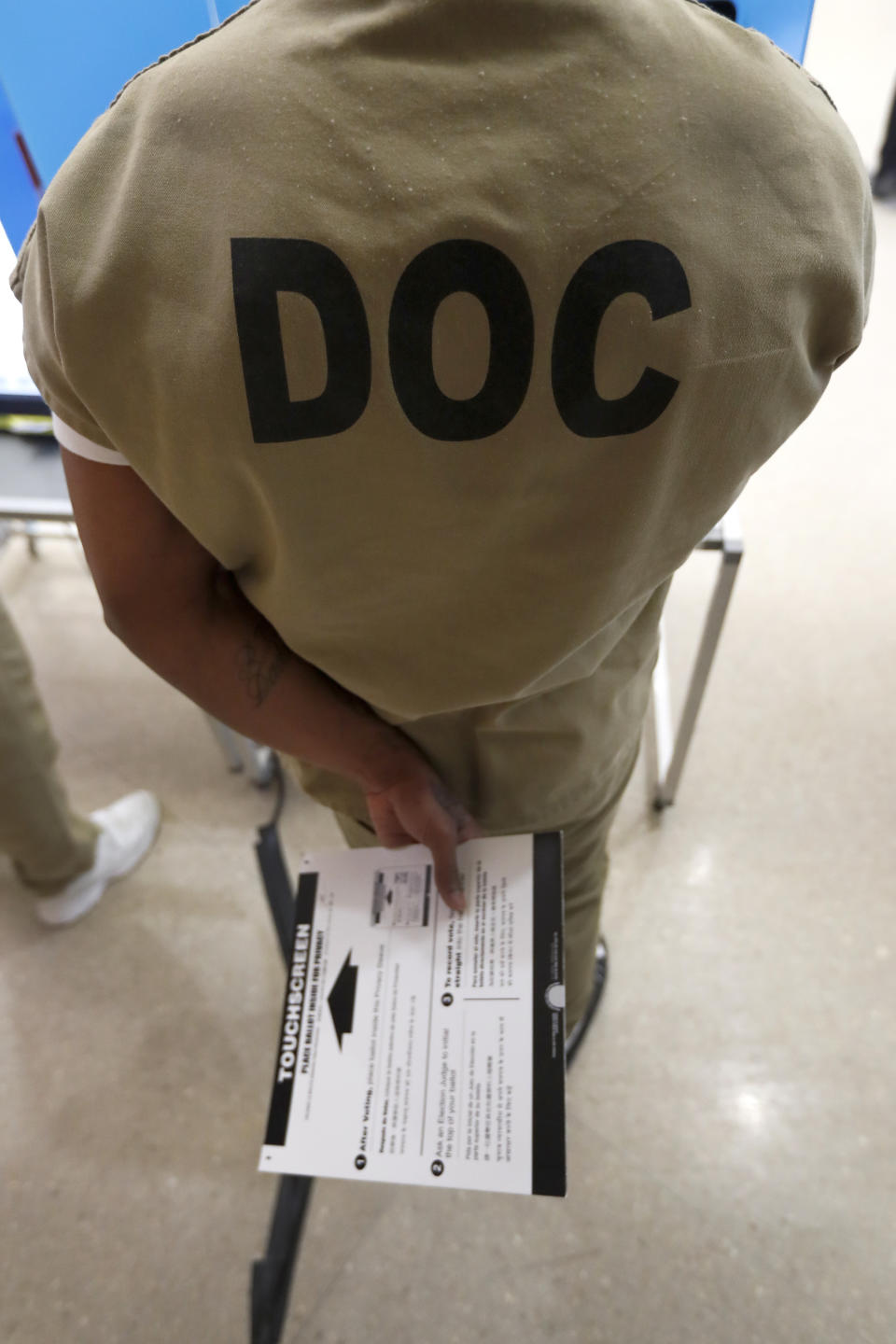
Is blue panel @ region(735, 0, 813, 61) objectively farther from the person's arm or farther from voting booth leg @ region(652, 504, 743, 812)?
the person's arm

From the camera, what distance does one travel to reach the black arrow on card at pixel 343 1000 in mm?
641

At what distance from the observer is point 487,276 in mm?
335

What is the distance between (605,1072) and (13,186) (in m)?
1.38

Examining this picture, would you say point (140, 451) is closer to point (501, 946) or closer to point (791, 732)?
point (501, 946)

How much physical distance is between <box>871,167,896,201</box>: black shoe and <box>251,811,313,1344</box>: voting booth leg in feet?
8.78

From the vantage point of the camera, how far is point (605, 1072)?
4.11ft

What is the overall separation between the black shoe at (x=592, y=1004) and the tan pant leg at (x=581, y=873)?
0.83 feet

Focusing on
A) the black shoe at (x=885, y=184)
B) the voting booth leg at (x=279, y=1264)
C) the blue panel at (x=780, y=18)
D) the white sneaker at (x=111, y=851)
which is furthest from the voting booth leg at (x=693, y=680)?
the black shoe at (x=885, y=184)

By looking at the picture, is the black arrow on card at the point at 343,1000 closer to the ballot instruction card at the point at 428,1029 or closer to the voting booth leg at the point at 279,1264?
the ballot instruction card at the point at 428,1029

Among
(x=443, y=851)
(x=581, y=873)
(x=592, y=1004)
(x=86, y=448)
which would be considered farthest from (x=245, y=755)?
(x=86, y=448)

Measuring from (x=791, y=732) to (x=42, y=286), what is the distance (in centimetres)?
152

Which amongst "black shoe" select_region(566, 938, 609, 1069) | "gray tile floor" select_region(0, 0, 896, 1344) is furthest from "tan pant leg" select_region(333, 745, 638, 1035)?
"gray tile floor" select_region(0, 0, 896, 1344)

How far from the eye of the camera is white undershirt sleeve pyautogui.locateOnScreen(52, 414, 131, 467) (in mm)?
429

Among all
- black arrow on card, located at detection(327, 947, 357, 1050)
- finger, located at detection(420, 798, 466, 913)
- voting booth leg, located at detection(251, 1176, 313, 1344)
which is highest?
finger, located at detection(420, 798, 466, 913)
